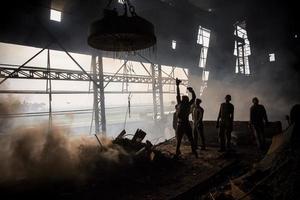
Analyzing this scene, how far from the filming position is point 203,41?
23.1 m

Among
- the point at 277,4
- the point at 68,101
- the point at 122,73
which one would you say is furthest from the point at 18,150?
the point at 277,4

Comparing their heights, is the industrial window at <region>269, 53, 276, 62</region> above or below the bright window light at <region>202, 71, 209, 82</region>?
above

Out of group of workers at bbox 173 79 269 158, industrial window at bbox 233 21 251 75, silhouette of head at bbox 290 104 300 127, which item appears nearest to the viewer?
silhouette of head at bbox 290 104 300 127

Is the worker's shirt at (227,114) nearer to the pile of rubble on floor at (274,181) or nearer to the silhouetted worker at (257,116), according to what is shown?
the silhouetted worker at (257,116)

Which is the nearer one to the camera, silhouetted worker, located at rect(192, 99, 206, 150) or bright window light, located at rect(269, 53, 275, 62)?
silhouetted worker, located at rect(192, 99, 206, 150)

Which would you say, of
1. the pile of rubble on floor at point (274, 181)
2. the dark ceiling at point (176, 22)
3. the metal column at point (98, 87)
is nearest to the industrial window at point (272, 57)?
the dark ceiling at point (176, 22)

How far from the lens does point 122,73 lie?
18719 millimetres

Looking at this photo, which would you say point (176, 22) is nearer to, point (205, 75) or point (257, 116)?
point (205, 75)

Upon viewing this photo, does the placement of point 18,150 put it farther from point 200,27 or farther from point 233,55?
point 233,55

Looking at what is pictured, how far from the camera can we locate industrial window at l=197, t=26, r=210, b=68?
22.6 m

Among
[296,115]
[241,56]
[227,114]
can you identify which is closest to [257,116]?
[227,114]

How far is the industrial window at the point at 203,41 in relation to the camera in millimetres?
22631

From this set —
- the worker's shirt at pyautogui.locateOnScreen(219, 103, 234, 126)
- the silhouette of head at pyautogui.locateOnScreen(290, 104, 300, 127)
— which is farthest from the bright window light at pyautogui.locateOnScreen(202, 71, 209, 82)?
the silhouette of head at pyautogui.locateOnScreen(290, 104, 300, 127)

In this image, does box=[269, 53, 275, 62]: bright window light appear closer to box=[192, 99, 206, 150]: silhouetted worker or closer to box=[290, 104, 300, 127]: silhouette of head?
box=[192, 99, 206, 150]: silhouetted worker
